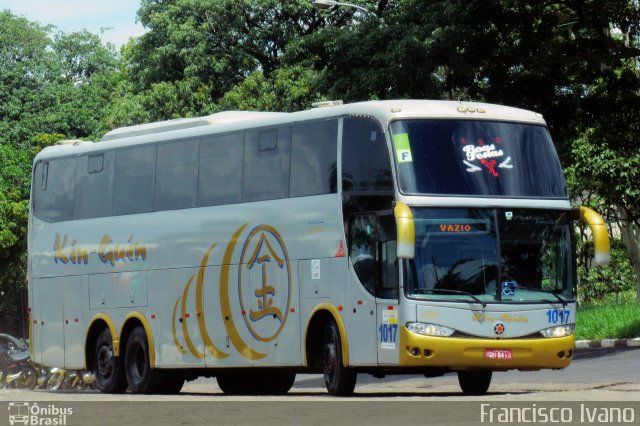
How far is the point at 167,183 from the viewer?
22.5m

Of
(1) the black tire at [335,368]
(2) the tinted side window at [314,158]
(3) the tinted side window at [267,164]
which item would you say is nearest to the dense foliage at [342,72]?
(3) the tinted side window at [267,164]

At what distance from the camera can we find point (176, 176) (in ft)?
73.4

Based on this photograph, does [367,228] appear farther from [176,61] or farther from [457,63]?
[176,61]

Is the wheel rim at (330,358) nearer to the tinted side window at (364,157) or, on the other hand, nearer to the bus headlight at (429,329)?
the bus headlight at (429,329)

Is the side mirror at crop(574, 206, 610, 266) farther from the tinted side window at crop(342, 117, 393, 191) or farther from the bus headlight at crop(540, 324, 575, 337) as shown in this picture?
the tinted side window at crop(342, 117, 393, 191)

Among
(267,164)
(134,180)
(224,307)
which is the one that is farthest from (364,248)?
(134,180)

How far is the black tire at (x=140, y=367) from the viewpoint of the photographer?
23.0 meters

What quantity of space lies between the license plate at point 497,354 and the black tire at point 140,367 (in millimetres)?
6706

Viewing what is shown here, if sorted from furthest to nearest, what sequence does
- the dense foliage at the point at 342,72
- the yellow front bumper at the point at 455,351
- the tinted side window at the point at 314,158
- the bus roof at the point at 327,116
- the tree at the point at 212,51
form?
the tree at the point at 212,51 → the dense foliage at the point at 342,72 → the tinted side window at the point at 314,158 → the bus roof at the point at 327,116 → the yellow front bumper at the point at 455,351

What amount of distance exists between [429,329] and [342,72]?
40.7ft

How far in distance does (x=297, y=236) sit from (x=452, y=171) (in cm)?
257

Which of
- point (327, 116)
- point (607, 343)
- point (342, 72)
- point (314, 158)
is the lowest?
point (607, 343)
